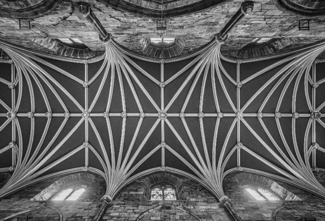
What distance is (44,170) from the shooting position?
398 inches

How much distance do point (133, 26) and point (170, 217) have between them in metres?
7.96

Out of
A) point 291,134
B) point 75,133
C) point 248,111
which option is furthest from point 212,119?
point 75,133

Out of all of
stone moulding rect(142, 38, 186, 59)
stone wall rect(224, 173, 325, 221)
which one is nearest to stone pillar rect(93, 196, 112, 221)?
stone wall rect(224, 173, 325, 221)

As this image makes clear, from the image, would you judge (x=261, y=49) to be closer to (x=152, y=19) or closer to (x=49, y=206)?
(x=152, y=19)

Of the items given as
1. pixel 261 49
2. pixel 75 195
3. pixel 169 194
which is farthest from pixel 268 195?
pixel 75 195

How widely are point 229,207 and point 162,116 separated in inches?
228

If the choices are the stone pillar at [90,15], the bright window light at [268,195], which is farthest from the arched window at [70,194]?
the bright window light at [268,195]

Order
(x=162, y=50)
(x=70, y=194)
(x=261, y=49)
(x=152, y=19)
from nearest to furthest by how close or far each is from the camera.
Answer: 1. (x=152, y=19)
2. (x=70, y=194)
3. (x=261, y=49)
4. (x=162, y=50)

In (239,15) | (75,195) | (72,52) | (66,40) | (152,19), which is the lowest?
(75,195)

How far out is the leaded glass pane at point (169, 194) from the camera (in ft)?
29.3

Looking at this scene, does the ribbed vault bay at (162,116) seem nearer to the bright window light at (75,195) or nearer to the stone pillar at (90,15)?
the bright window light at (75,195)

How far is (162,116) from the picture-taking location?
10.8 metres

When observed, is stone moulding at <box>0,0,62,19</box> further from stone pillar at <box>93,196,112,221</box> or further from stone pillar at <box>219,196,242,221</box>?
stone pillar at <box>219,196,242,221</box>

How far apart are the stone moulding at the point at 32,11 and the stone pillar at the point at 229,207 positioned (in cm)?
989
